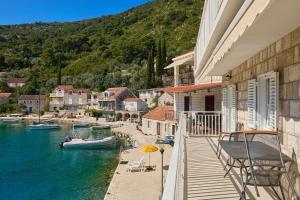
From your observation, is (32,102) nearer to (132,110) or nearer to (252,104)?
(132,110)

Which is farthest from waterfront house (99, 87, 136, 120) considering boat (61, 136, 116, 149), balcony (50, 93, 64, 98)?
boat (61, 136, 116, 149)

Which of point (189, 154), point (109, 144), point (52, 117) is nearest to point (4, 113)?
point (52, 117)

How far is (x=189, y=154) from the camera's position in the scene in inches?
353

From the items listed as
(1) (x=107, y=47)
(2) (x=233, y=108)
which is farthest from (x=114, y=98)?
(2) (x=233, y=108)

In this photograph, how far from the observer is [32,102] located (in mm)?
93438

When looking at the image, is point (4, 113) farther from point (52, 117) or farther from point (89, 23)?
point (89, 23)

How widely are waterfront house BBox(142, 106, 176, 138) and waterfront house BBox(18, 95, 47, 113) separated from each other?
185 ft

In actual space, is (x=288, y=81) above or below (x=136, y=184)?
above

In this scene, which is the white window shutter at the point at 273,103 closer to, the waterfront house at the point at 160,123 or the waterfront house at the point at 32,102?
the waterfront house at the point at 160,123

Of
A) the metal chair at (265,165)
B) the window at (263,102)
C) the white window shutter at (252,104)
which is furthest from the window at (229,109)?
the metal chair at (265,165)

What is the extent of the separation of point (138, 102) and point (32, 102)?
41.6 m

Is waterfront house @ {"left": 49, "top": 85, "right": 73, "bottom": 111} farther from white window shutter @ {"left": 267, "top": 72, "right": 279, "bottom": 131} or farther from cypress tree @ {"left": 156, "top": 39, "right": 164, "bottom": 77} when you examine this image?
white window shutter @ {"left": 267, "top": 72, "right": 279, "bottom": 131}

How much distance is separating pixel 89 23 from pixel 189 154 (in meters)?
173

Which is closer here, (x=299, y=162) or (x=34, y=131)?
(x=299, y=162)
